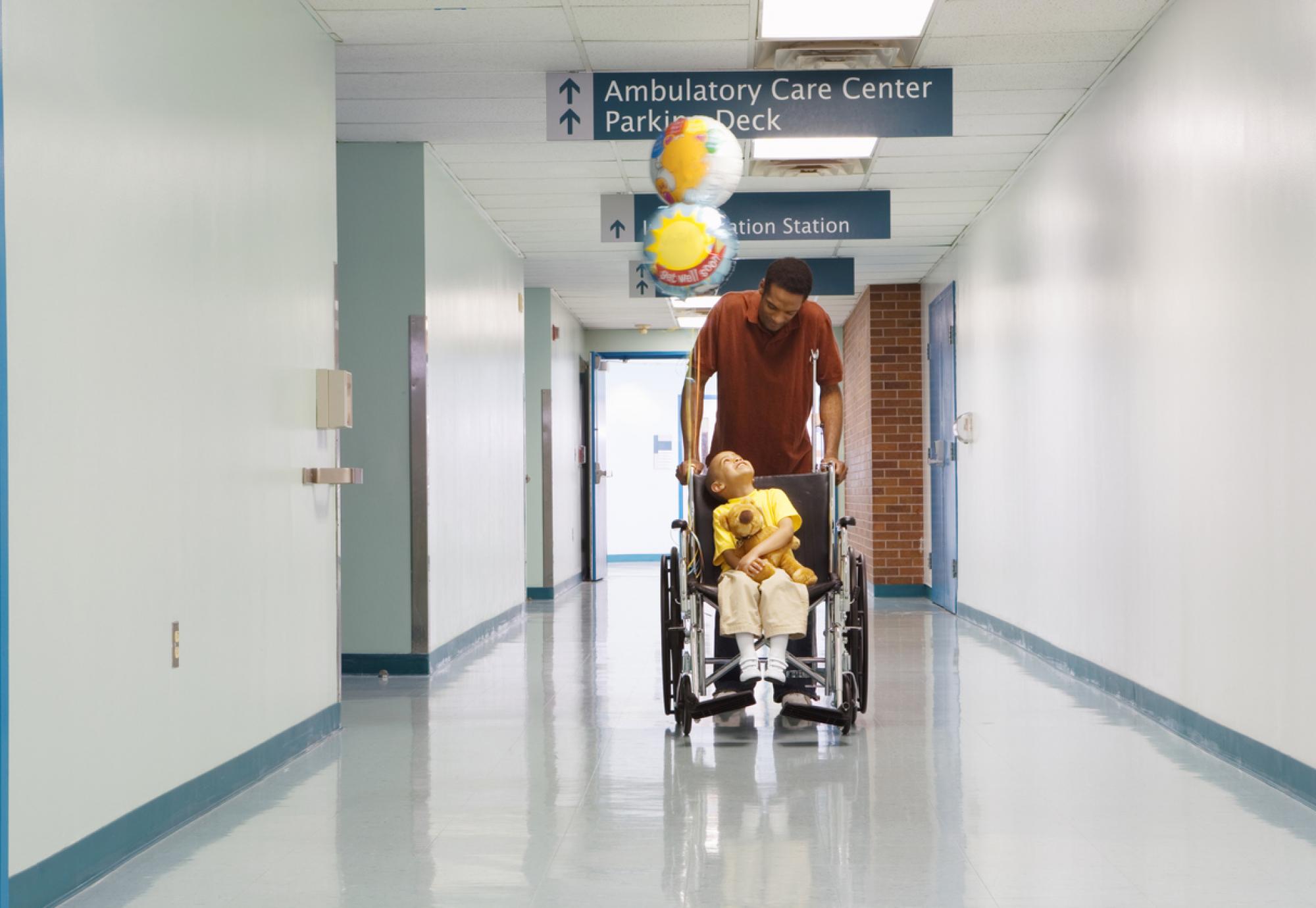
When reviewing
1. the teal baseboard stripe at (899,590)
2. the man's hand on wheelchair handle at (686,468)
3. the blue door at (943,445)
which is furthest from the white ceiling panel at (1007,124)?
the teal baseboard stripe at (899,590)

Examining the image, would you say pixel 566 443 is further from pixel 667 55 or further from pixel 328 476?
pixel 328 476

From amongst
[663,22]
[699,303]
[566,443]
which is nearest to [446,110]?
[663,22]

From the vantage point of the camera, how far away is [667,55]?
17.7 ft

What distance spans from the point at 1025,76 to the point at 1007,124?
78cm

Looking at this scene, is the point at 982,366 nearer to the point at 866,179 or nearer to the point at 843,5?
the point at 866,179

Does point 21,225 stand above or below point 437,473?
above

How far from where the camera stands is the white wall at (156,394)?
2.75 metres

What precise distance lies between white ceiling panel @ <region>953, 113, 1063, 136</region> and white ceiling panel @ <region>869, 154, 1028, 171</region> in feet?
1.47

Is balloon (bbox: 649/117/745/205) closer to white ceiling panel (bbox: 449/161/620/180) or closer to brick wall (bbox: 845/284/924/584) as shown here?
white ceiling panel (bbox: 449/161/620/180)

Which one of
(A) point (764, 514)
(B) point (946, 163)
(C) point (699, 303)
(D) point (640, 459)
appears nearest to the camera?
(A) point (764, 514)

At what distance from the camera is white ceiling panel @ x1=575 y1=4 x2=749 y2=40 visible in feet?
16.0

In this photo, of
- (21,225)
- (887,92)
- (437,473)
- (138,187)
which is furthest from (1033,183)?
(21,225)

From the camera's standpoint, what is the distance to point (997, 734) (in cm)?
476

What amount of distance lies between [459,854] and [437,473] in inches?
157
